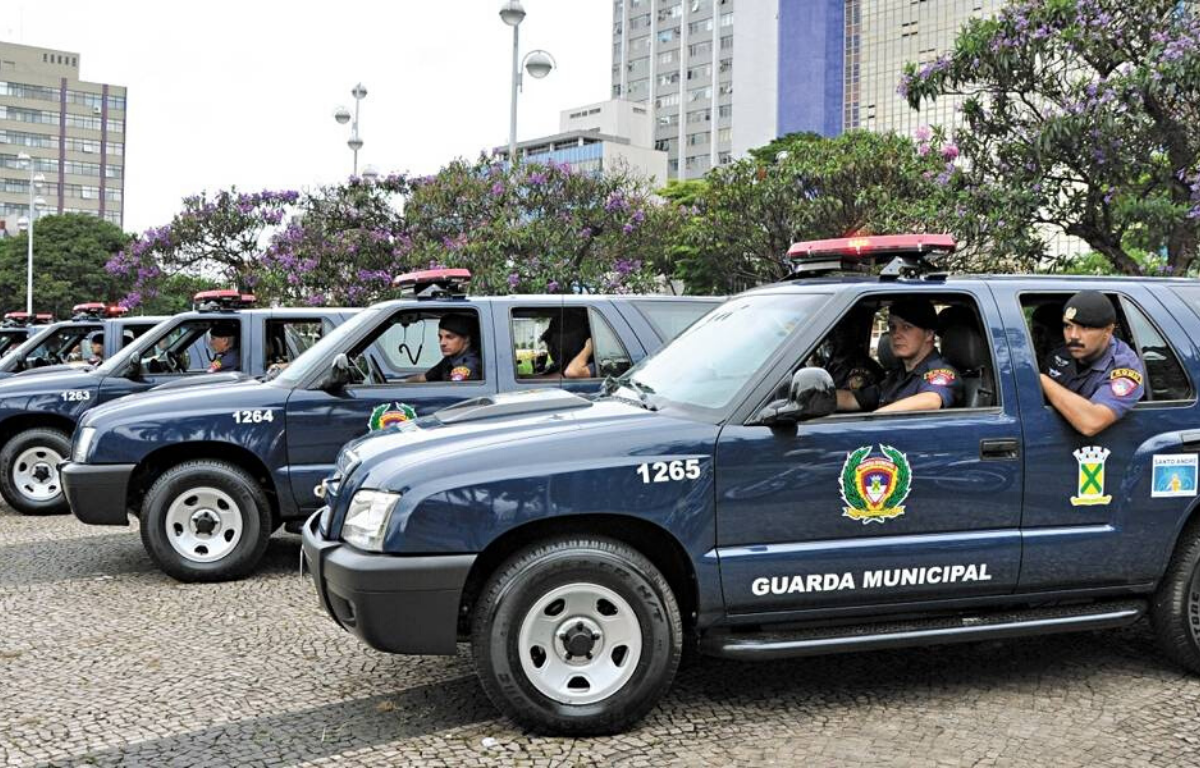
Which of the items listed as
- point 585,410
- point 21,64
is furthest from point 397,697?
point 21,64

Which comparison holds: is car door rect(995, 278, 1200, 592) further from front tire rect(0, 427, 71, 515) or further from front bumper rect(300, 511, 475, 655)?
front tire rect(0, 427, 71, 515)

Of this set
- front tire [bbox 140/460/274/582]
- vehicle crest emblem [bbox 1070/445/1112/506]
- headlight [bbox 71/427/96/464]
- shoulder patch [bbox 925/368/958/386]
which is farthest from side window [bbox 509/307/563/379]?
vehicle crest emblem [bbox 1070/445/1112/506]

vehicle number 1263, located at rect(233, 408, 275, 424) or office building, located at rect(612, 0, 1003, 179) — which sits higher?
office building, located at rect(612, 0, 1003, 179)

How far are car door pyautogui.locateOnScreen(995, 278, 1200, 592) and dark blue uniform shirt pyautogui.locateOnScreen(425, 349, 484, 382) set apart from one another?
3.53m

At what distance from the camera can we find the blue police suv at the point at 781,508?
3.95m

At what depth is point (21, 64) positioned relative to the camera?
130 meters

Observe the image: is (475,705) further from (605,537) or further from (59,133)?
(59,133)

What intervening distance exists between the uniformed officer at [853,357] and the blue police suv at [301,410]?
206 cm

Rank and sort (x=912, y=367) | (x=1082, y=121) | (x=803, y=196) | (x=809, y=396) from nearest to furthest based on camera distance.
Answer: (x=809, y=396), (x=912, y=367), (x=1082, y=121), (x=803, y=196)

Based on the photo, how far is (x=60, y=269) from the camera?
200 feet

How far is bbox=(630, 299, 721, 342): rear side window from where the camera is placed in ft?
23.7

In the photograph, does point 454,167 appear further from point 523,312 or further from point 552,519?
point 552,519

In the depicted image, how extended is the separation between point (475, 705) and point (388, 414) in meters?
2.84

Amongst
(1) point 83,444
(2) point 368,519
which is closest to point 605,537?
(2) point 368,519
